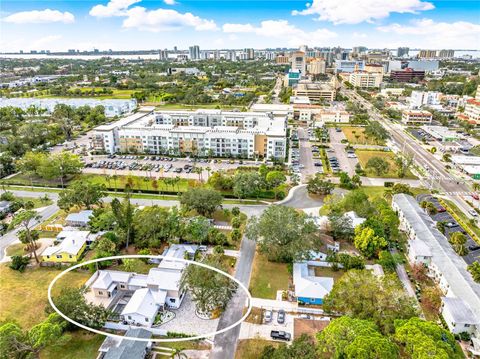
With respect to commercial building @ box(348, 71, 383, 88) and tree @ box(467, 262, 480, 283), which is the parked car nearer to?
tree @ box(467, 262, 480, 283)

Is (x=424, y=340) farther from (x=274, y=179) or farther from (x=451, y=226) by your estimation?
(x=274, y=179)

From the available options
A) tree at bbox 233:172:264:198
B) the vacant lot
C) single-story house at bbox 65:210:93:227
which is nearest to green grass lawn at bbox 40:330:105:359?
single-story house at bbox 65:210:93:227

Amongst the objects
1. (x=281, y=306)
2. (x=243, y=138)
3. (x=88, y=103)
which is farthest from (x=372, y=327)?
(x=88, y=103)

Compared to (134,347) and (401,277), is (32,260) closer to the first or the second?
(134,347)

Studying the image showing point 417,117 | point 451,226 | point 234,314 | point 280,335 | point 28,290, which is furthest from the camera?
point 417,117

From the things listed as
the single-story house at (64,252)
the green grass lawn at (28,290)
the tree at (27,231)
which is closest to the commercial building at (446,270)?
the green grass lawn at (28,290)

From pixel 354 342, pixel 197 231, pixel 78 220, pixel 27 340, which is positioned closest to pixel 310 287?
pixel 354 342
